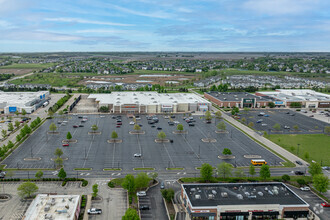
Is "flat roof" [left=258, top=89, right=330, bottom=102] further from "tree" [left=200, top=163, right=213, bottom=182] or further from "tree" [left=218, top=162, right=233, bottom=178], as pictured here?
"tree" [left=200, top=163, right=213, bottom=182]

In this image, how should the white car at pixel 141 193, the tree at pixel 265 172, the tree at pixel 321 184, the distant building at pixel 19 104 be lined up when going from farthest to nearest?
the distant building at pixel 19 104
the tree at pixel 265 172
the tree at pixel 321 184
the white car at pixel 141 193

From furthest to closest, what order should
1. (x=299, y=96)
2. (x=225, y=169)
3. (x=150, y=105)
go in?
(x=299, y=96), (x=150, y=105), (x=225, y=169)

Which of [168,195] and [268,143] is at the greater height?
[168,195]

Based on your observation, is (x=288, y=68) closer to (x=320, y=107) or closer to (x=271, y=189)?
(x=320, y=107)

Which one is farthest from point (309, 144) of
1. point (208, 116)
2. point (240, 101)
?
point (240, 101)

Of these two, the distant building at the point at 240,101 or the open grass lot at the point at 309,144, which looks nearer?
the open grass lot at the point at 309,144

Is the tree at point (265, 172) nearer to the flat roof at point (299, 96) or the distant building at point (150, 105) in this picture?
the distant building at point (150, 105)

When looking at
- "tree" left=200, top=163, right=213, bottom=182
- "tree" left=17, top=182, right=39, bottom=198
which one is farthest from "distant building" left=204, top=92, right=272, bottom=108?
"tree" left=17, top=182, right=39, bottom=198

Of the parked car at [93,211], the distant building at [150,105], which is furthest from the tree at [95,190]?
the distant building at [150,105]

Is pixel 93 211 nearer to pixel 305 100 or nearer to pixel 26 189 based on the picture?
pixel 26 189
